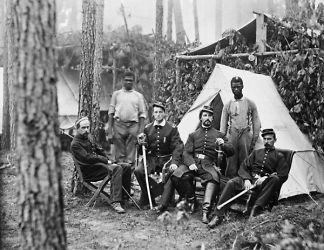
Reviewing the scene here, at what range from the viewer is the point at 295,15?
7.82 metres

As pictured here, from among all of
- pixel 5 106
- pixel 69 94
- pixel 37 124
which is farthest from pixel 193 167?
pixel 69 94

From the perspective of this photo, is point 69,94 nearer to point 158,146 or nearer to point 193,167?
point 158,146

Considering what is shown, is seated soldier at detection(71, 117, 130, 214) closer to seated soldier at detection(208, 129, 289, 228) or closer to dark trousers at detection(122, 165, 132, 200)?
dark trousers at detection(122, 165, 132, 200)

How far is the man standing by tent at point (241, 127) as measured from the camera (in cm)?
662

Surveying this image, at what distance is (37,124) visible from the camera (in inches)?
119

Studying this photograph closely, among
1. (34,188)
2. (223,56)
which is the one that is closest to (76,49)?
(223,56)

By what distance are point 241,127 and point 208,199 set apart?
1.36 meters

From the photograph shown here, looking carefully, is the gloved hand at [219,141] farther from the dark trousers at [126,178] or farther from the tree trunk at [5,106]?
the tree trunk at [5,106]

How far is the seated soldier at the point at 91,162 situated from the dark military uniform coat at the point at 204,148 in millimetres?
987

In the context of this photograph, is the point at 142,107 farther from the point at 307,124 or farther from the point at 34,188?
the point at 34,188

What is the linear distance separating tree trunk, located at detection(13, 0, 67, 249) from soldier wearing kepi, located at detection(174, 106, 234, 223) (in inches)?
125

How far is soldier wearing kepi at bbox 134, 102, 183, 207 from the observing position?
6.55 metres

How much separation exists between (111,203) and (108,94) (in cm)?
856

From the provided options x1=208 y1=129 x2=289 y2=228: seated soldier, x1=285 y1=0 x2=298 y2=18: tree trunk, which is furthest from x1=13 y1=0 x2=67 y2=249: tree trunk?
x1=285 y1=0 x2=298 y2=18: tree trunk
